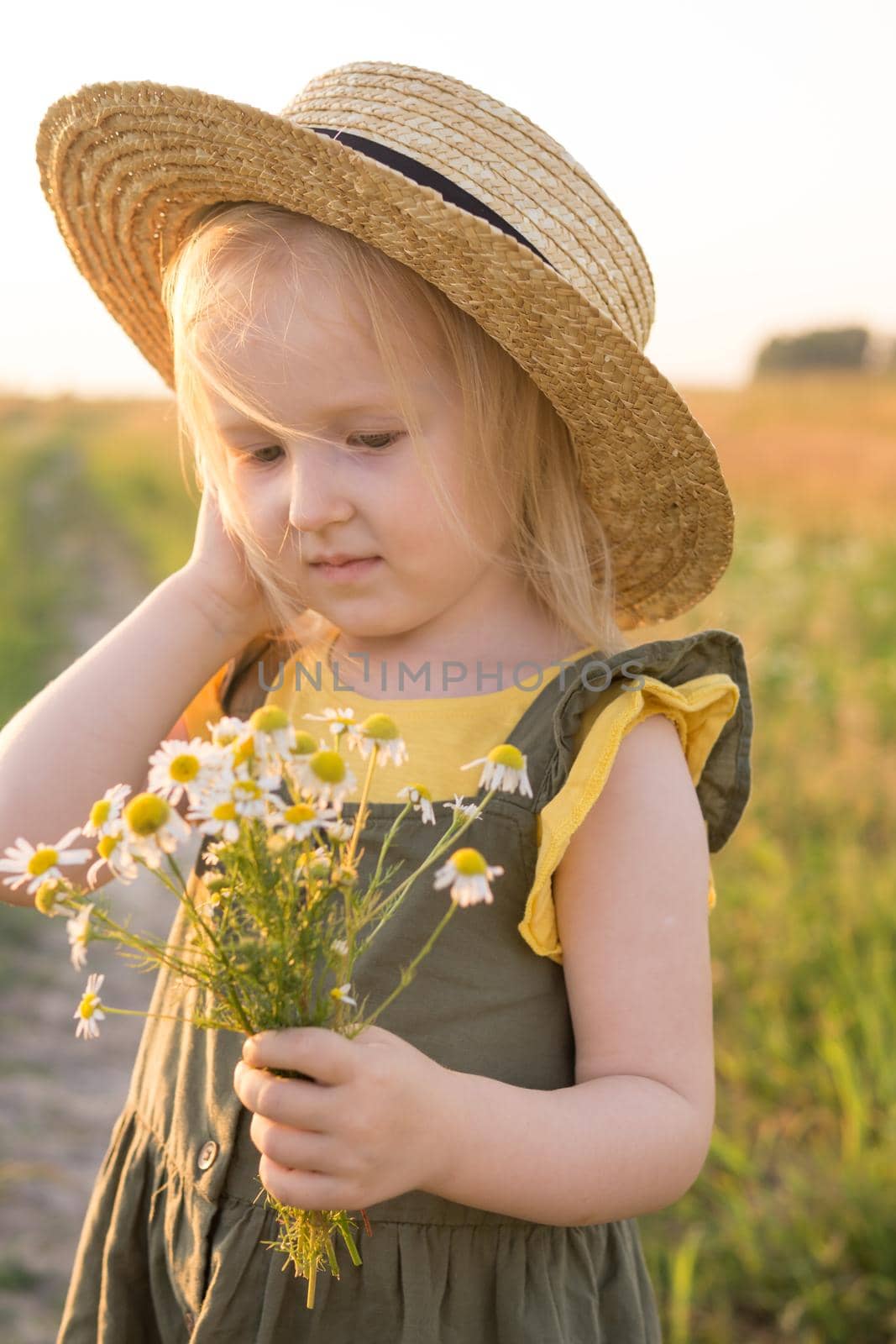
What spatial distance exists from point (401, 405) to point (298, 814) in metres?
0.70

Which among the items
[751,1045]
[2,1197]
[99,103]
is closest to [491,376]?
[99,103]

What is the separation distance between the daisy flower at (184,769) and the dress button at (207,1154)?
30.0 inches

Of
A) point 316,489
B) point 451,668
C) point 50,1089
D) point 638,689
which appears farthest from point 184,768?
point 50,1089

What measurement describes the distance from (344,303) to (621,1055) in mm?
966

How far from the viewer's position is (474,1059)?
61.0 inches

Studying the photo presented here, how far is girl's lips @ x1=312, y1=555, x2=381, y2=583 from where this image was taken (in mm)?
1605

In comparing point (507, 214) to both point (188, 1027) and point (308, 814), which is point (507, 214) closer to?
point (308, 814)

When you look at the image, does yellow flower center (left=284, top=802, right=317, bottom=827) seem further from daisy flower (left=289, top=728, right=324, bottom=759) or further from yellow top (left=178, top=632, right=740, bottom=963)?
yellow top (left=178, top=632, right=740, bottom=963)

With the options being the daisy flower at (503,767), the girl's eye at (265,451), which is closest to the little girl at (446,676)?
the girl's eye at (265,451)

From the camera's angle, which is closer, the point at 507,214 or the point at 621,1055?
the point at 621,1055

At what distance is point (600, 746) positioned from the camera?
150 centimetres

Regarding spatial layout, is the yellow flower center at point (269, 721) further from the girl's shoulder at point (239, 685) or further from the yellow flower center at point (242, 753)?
the girl's shoulder at point (239, 685)

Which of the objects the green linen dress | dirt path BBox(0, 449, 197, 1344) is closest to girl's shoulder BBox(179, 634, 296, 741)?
the green linen dress

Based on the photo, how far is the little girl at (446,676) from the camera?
1467 mm
